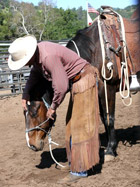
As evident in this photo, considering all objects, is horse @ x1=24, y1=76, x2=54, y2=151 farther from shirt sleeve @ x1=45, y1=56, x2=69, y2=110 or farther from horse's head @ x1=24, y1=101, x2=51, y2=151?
shirt sleeve @ x1=45, y1=56, x2=69, y2=110

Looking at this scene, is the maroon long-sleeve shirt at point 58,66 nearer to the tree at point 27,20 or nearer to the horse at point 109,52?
the horse at point 109,52

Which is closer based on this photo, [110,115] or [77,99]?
[77,99]

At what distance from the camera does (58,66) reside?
3.72 metres

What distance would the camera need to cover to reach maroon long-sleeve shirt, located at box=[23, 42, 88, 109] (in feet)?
12.1

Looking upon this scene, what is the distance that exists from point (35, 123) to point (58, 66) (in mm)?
981

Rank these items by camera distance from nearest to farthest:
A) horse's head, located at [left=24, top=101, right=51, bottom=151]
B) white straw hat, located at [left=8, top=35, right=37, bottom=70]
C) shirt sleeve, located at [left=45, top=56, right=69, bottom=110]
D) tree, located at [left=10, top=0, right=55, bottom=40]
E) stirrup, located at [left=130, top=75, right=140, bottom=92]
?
shirt sleeve, located at [left=45, top=56, right=69, bottom=110] → white straw hat, located at [left=8, top=35, right=37, bottom=70] → horse's head, located at [left=24, top=101, right=51, bottom=151] → stirrup, located at [left=130, top=75, right=140, bottom=92] → tree, located at [left=10, top=0, right=55, bottom=40]

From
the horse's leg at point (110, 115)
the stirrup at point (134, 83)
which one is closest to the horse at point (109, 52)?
the horse's leg at point (110, 115)

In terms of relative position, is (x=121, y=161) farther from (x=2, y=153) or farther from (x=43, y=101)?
(x=2, y=153)

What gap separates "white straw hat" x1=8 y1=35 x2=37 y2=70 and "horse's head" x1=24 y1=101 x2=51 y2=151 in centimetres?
66

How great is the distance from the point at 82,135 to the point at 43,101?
2.37ft

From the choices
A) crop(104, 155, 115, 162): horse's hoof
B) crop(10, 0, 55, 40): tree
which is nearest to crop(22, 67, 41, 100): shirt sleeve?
crop(104, 155, 115, 162): horse's hoof

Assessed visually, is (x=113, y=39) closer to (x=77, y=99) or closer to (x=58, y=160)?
(x=77, y=99)

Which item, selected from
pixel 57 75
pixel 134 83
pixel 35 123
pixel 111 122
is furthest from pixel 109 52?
pixel 35 123

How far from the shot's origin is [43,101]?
4.34 m
